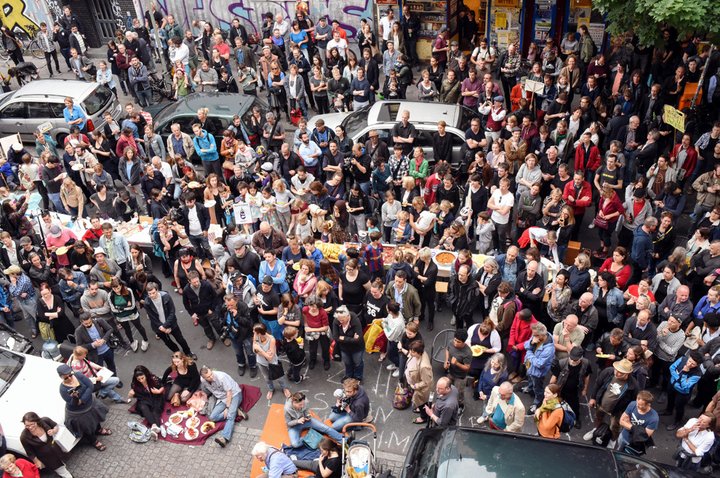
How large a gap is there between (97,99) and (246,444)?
1132cm

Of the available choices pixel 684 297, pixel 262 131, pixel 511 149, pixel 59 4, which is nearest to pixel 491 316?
pixel 684 297

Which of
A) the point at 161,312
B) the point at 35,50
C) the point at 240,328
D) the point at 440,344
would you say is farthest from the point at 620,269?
the point at 35,50

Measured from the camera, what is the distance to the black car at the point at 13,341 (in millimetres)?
10531

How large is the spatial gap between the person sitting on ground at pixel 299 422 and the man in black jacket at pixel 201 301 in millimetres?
2394

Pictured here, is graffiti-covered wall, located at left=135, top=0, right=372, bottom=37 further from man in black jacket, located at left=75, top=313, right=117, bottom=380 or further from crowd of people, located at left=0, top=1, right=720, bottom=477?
man in black jacket, located at left=75, top=313, right=117, bottom=380

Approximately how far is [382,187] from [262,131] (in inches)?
143

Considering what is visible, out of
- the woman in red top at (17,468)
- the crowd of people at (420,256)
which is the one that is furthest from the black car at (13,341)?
the woman in red top at (17,468)

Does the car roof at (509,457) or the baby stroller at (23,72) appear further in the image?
the baby stroller at (23,72)

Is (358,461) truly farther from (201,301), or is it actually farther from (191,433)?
(201,301)

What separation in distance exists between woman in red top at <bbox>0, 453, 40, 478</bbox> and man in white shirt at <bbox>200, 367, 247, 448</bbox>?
2.34m

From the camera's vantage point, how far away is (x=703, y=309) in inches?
352

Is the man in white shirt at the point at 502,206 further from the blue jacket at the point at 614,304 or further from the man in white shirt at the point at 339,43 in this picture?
the man in white shirt at the point at 339,43

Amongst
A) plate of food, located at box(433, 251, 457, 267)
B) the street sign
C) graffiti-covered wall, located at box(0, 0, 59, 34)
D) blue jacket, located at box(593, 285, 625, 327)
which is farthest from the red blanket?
graffiti-covered wall, located at box(0, 0, 59, 34)

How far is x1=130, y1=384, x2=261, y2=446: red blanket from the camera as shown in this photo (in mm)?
9586
